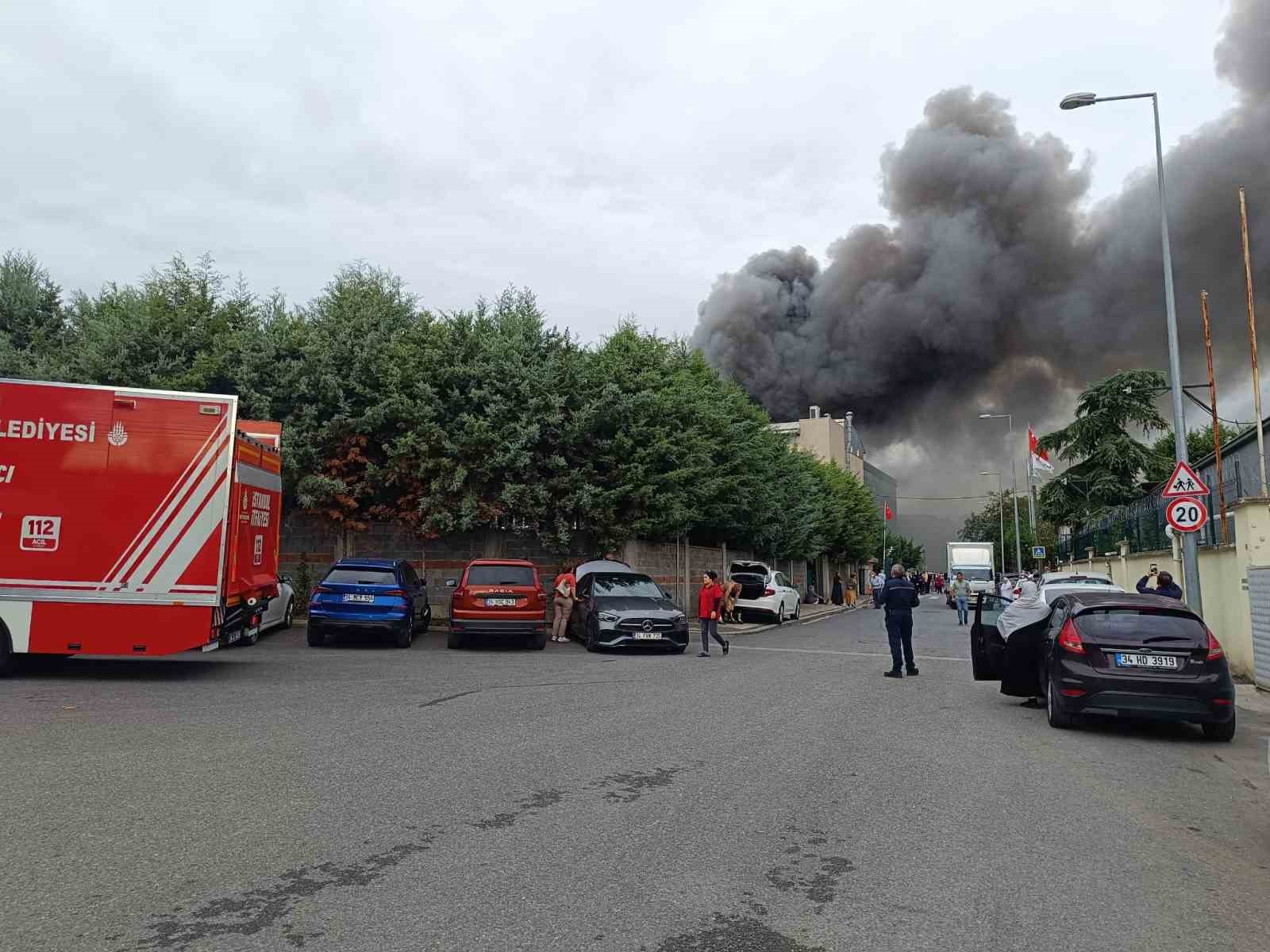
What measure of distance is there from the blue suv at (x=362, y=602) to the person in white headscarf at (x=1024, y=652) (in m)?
10.2

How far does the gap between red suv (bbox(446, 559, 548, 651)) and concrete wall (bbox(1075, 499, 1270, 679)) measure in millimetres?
10925

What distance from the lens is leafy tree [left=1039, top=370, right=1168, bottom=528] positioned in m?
43.4

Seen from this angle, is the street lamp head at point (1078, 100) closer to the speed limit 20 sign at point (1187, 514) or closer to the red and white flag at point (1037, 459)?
the speed limit 20 sign at point (1187, 514)

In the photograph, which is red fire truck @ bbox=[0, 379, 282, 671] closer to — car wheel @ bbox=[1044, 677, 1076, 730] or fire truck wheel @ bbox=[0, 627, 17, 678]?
fire truck wheel @ bbox=[0, 627, 17, 678]

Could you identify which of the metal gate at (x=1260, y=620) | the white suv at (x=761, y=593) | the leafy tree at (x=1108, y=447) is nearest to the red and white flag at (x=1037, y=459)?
the leafy tree at (x=1108, y=447)

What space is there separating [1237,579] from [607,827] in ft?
44.9

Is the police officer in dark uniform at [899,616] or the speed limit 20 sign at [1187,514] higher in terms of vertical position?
the speed limit 20 sign at [1187,514]

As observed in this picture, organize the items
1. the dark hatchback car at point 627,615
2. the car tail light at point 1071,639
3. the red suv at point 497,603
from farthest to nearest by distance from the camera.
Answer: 1. the dark hatchback car at point 627,615
2. the red suv at point 497,603
3. the car tail light at point 1071,639

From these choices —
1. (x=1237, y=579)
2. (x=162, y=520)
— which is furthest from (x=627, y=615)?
(x=1237, y=579)

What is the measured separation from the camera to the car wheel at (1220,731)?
9.05 m

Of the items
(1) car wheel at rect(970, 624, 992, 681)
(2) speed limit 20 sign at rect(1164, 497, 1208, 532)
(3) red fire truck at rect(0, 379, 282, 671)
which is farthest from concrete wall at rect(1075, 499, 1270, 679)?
(3) red fire truck at rect(0, 379, 282, 671)

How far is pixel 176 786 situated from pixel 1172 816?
6279 millimetres

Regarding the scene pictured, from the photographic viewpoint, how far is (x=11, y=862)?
15.2 ft

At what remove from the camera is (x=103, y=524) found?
37.0 ft
